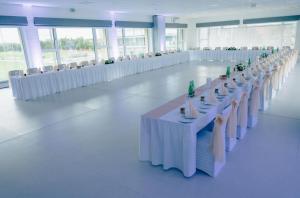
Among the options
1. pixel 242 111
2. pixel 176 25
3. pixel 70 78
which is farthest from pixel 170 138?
pixel 176 25

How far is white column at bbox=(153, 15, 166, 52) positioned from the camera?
1536 cm

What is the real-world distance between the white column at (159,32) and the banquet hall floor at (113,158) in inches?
390

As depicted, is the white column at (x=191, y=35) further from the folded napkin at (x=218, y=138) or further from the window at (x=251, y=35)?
the folded napkin at (x=218, y=138)

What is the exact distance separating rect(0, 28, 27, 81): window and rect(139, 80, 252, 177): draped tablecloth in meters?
9.16

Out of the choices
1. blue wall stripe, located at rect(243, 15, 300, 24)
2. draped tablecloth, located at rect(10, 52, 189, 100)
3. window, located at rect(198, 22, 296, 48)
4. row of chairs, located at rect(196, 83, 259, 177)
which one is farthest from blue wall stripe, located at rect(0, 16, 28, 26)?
blue wall stripe, located at rect(243, 15, 300, 24)

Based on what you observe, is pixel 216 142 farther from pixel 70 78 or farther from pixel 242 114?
pixel 70 78

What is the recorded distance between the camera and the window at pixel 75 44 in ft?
38.4

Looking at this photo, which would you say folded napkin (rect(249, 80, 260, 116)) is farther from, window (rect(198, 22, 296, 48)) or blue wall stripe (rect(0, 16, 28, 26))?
window (rect(198, 22, 296, 48))

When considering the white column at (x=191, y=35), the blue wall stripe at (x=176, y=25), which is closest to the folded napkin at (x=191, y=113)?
the blue wall stripe at (x=176, y=25)

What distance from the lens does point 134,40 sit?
15.8 m

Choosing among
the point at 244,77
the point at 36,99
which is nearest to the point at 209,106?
the point at 244,77

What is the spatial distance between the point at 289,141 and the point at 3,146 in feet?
17.6

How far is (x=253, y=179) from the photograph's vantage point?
3.04 metres

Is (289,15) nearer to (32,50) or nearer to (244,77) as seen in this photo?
(244,77)
